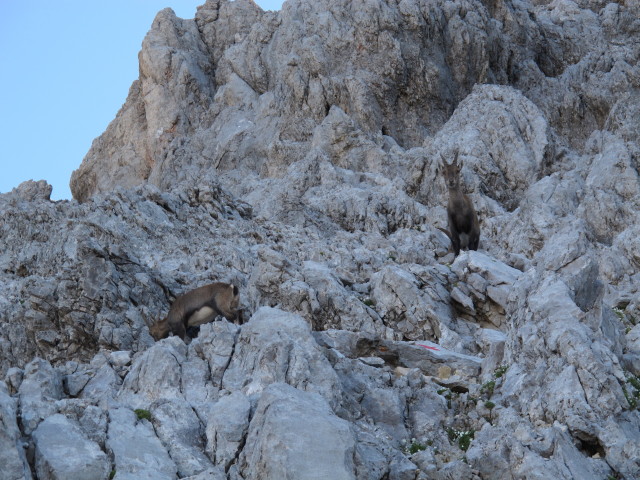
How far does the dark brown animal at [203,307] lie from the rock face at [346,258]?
2178mm

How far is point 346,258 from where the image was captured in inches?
1030

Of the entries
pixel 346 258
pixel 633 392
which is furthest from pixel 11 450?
pixel 346 258

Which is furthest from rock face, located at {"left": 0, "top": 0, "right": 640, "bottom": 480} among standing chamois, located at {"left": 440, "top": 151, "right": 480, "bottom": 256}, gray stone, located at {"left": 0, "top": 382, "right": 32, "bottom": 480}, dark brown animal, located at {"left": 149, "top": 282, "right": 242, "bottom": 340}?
dark brown animal, located at {"left": 149, "top": 282, "right": 242, "bottom": 340}

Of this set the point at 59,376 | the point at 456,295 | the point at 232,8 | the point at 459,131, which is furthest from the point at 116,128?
the point at 59,376

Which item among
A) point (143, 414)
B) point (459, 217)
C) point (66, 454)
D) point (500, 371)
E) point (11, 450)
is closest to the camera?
point (11, 450)

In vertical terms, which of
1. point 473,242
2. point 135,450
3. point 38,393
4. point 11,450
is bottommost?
point 473,242

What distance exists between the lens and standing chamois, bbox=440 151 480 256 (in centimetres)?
2630

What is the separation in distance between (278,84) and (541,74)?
49.7 ft

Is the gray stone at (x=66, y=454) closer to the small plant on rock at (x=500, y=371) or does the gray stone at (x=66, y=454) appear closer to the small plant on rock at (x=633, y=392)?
the small plant on rock at (x=500, y=371)

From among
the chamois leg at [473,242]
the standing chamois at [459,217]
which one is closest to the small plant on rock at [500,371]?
the standing chamois at [459,217]

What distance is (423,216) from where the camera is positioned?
33.5m

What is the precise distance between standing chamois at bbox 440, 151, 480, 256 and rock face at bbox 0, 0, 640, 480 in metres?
1.05

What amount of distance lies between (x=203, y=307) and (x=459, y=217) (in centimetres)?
1086

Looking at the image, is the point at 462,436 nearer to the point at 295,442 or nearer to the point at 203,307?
the point at 295,442
